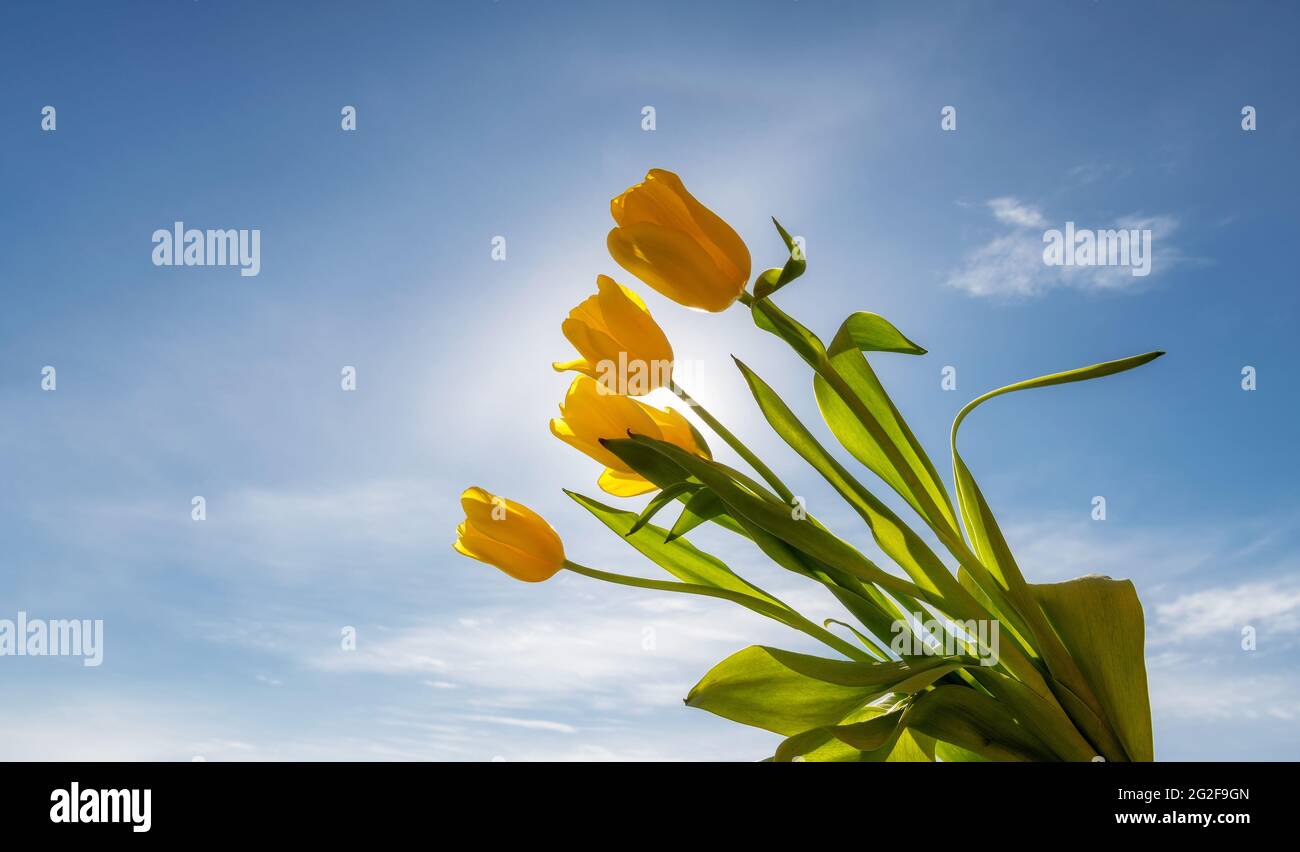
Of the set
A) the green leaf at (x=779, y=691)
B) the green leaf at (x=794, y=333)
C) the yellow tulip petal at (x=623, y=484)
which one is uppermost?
the green leaf at (x=794, y=333)

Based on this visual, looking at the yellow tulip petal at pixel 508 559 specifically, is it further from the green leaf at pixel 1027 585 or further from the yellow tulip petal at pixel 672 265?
the green leaf at pixel 1027 585

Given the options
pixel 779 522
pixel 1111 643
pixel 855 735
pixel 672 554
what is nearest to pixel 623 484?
pixel 672 554

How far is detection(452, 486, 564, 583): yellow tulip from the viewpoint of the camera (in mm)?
959

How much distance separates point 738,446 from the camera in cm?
99

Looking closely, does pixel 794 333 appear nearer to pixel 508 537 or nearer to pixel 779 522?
pixel 779 522

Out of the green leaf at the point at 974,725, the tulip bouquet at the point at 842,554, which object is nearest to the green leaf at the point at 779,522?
the tulip bouquet at the point at 842,554

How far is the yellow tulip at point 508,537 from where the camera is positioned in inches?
37.8

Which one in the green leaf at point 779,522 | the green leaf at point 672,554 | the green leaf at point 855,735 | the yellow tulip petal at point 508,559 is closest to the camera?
the green leaf at point 855,735

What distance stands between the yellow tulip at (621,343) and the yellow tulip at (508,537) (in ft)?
0.54

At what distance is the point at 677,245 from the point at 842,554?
33 centimetres
